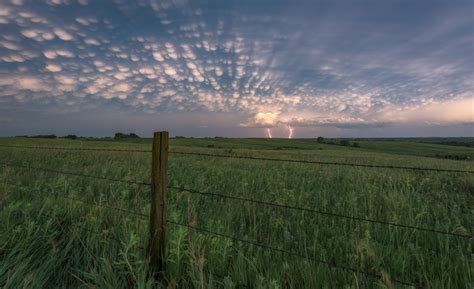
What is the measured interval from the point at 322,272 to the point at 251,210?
251cm

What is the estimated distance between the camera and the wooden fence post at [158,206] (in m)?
3.33

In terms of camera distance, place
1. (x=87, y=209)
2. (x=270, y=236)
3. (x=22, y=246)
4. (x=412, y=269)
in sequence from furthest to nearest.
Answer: (x=87, y=209), (x=270, y=236), (x=22, y=246), (x=412, y=269)

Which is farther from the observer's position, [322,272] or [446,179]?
[446,179]

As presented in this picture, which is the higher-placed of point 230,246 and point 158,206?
point 158,206

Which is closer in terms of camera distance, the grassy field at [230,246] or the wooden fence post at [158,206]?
the grassy field at [230,246]

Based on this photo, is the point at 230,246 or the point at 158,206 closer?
the point at 158,206

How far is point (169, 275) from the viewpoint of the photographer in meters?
3.23

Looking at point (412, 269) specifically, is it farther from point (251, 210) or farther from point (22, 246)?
point (22, 246)

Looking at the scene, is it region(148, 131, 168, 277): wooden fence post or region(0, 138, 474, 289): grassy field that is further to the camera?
region(148, 131, 168, 277): wooden fence post

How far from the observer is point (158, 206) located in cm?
333

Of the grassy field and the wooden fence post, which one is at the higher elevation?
the wooden fence post

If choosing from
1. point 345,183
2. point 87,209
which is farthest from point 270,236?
point 345,183

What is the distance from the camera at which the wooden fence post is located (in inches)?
131

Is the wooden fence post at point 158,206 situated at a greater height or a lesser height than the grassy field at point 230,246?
greater
